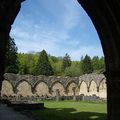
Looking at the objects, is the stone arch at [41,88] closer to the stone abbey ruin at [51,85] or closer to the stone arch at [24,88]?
the stone abbey ruin at [51,85]

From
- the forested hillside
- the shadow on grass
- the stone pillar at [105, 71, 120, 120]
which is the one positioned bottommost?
the shadow on grass

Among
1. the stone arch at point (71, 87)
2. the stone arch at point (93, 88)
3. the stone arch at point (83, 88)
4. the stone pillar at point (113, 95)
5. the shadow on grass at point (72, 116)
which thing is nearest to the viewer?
the stone pillar at point (113, 95)

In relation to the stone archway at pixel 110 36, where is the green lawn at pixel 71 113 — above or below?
below

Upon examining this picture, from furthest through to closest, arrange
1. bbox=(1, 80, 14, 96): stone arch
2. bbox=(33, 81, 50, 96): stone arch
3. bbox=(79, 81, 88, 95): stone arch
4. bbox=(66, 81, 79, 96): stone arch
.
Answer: bbox=(66, 81, 79, 96): stone arch, bbox=(79, 81, 88, 95): stone arch, bbox=(33, 81, 50, 96): stone arch, bbox=(1, 80, 14, 96): stone arch

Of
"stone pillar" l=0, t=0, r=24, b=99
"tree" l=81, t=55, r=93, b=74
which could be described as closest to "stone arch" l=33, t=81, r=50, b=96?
"tree" l=81, t=55, r=93, b=74

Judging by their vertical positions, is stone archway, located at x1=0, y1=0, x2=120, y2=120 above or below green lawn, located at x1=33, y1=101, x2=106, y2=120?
above

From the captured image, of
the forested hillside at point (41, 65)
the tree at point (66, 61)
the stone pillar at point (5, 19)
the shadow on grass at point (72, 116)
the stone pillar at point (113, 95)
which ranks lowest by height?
the shadow on grass at point (72, 116)

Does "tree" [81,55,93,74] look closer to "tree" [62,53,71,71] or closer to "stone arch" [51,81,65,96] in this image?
"tree" [62,53,71,71]

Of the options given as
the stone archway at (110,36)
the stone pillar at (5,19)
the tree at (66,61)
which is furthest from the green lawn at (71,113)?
the tree at (66,61)

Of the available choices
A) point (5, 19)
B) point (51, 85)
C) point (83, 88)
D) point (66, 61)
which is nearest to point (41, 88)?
point (51, 85)

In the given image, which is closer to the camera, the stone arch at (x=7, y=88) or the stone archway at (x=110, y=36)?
the stone archway at (x=110, y=36)

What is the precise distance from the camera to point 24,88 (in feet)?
140

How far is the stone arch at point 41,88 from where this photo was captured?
142 ft

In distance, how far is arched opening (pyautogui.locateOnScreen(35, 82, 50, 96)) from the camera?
43.4m
